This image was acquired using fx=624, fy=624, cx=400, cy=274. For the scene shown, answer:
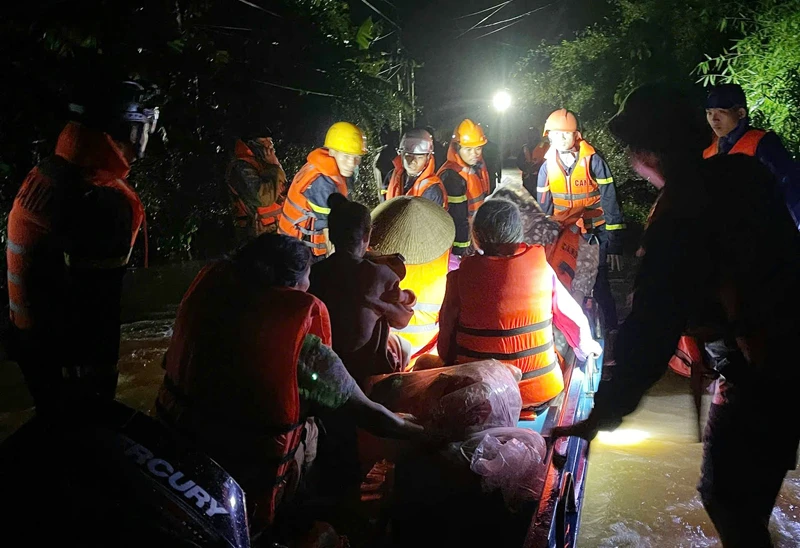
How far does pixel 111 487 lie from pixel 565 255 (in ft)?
11.4

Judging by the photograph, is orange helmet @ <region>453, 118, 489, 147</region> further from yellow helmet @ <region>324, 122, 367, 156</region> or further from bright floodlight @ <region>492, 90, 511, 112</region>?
bright floodlight @ <region>492, 90, 511, 112</region>

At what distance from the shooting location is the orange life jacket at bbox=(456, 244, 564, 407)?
3.24 m

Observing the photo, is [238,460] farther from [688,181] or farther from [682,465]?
[682,465]

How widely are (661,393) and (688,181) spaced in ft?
12.3

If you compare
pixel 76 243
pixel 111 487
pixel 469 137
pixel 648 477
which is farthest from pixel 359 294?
pixel 469 137

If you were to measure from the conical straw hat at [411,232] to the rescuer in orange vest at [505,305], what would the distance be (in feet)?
2.01

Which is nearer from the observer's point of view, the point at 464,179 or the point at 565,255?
the point at 565,255

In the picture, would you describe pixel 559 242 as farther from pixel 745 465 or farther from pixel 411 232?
pixel 745 465

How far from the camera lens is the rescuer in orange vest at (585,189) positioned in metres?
5.94

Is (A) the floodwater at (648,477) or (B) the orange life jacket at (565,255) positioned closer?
(A) the floodwater at (648,477)

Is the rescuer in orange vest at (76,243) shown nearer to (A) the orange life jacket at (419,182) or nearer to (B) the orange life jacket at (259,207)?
(B) the orange life jacket at (259,207)

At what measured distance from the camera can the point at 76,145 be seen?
10.3ft

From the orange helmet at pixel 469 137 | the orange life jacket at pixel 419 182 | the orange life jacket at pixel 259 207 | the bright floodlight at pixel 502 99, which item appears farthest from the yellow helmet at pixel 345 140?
the bright floodlight at pixel 502 99

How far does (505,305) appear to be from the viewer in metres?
3.23
